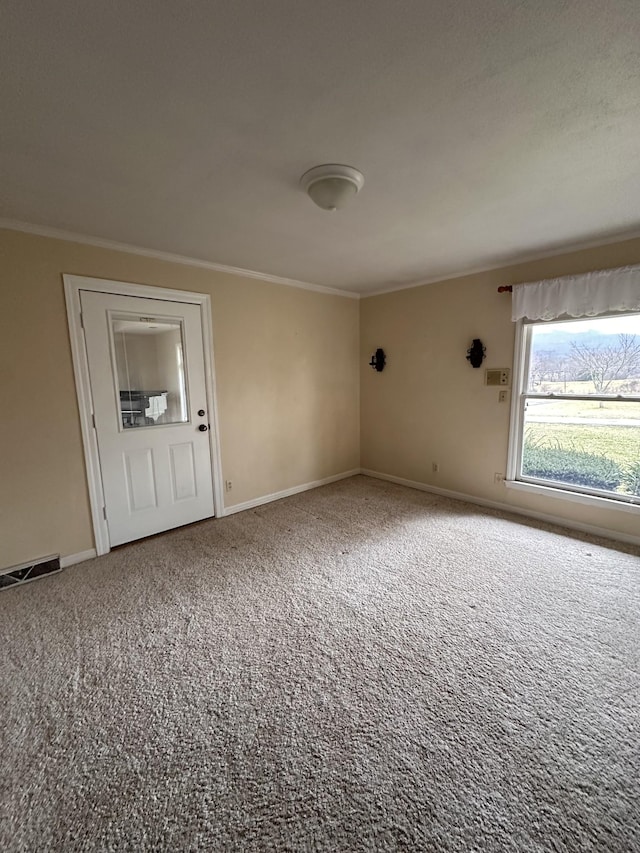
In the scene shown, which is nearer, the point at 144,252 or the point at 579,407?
the point at 144,252

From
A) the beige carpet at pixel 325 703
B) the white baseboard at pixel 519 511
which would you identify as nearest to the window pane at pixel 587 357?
the white baseboard at pixel 519 511

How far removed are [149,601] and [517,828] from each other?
2056mm

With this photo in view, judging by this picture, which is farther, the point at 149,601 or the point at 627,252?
the point at 627,252

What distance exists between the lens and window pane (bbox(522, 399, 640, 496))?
2.86 metres

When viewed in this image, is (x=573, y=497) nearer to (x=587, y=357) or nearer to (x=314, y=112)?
(x=587, y=357)

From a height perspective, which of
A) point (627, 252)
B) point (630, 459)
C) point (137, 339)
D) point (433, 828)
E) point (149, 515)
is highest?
point (627, 252)

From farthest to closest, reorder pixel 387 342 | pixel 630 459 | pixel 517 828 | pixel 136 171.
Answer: pixel 387 342 → pixel 630 459 → pixel 136 171 → pixel 517 828

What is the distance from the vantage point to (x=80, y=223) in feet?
7.59

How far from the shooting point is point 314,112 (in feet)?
4.49

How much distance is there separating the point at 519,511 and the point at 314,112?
3.54m

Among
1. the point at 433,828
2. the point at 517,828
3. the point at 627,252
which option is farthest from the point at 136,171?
the point at 627,252

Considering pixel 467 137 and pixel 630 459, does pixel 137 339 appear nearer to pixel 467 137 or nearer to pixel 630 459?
pixel 467 137

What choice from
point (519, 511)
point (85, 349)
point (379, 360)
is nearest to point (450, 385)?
point (379, 360)

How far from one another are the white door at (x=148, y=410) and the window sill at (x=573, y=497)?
3007 millimetres
